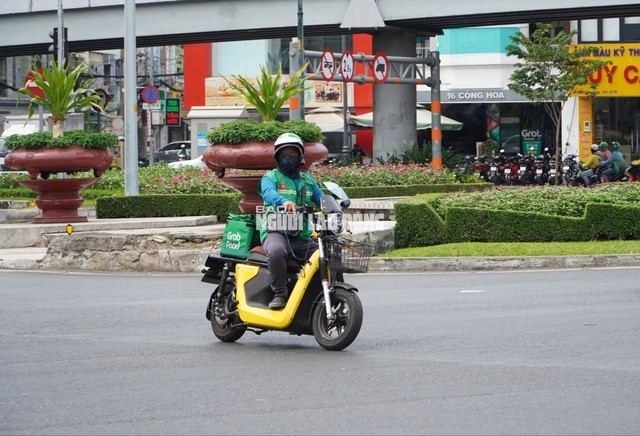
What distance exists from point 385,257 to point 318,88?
4292 centimetres

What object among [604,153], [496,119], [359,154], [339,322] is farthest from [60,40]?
[339,322]

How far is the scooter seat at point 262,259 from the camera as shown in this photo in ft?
33.9

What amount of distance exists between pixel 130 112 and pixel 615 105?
29274 mm

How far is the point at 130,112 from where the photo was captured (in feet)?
85.5

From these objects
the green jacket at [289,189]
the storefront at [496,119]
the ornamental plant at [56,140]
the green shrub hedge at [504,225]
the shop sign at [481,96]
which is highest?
the shop sign at [481,96]

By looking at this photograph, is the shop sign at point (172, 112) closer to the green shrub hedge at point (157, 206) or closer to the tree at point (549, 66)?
the tree at point (549, 66)

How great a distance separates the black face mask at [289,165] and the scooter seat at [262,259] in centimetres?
64

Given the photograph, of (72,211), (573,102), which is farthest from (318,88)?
(72,211)

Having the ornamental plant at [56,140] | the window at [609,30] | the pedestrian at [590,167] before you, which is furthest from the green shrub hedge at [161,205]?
the window at [609,30]

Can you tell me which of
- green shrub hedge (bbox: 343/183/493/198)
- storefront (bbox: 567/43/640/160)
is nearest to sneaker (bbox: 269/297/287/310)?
green shrub hedge (bbox: 343/183/493/198)

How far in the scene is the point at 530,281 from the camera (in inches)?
627

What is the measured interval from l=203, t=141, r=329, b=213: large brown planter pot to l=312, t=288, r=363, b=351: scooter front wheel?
9.52m

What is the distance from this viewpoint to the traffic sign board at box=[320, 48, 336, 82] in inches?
1308

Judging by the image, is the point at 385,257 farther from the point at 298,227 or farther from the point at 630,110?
the point at 630,110
